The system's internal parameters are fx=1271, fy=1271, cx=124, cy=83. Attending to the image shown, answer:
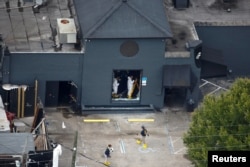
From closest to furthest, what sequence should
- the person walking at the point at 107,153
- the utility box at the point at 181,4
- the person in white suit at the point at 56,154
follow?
the person in white suit at the point at 56,154
the person walking at the point at 107,153
the utility box at the point at 181,4

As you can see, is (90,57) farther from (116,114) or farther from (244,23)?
(244,23)

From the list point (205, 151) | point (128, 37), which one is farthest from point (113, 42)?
point (205, 151)

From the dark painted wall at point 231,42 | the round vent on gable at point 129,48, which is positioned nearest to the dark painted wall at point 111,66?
the round vent on gable at point 129,48

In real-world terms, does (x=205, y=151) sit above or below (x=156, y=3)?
below

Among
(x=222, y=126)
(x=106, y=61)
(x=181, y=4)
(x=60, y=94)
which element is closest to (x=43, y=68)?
(x=60, y=94)

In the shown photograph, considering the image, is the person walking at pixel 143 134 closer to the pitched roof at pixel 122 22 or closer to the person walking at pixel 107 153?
the person walking at pixel 107 153
